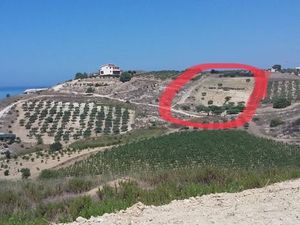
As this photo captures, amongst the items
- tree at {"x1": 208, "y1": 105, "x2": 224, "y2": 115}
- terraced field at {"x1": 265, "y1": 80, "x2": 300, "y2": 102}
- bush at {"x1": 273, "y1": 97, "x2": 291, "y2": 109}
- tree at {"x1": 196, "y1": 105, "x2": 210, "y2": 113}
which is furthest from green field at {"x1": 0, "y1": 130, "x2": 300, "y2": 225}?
terraced field at {"x1": 265, "y1": 80, "x2": 300, "y2": 102}

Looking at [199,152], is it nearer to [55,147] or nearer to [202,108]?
[55,147]

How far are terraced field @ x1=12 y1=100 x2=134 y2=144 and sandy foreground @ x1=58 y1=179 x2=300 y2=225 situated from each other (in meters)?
57.3

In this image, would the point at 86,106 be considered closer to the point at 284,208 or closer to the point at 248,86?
the point at 248,86

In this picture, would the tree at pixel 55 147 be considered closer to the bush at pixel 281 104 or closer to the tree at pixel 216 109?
the tree at pixel 216 109

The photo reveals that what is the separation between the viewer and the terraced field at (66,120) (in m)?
68.9

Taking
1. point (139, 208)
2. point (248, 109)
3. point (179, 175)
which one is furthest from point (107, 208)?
point (248, 109)

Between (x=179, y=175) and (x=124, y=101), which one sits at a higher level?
(x=179, y=175)

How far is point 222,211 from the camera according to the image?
7.96 m

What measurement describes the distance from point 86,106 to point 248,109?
2670 centimetres

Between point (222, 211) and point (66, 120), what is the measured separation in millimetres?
70090

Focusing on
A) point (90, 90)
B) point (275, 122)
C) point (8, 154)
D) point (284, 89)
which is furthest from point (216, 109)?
point (8, 154)

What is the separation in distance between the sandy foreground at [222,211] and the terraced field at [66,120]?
188 ft

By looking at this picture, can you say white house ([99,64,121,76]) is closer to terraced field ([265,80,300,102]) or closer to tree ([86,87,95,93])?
tree ([86,87,95,93])

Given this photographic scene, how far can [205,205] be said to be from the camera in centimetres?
860
